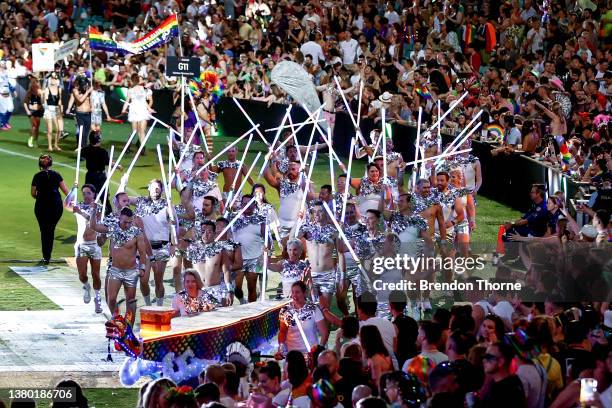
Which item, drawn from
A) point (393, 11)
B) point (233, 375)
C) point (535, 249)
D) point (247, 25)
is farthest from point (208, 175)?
point (247, 25)

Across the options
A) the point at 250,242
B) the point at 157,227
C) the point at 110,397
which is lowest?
the point at 110,397

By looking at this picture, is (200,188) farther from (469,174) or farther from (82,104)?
(82,104)

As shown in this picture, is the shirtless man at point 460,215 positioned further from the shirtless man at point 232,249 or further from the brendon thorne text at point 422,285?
the shirtless man at point 232,249

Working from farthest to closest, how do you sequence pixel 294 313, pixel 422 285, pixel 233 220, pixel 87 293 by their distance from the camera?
1. pixel 87 293
2. pixel 422 285
3. pixel 233 220
4. pixel 294 313

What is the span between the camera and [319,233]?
55.1 ft

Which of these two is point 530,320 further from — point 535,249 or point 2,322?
point 2,322

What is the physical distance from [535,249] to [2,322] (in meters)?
6.68

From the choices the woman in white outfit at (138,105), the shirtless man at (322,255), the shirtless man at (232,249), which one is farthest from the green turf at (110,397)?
the woman in white outfit at (138,105)

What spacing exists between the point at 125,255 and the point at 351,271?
2863mm

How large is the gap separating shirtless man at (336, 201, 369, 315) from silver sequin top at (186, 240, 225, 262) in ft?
5.20

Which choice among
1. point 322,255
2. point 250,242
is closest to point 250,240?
point 250,242

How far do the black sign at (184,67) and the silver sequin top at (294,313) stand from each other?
9.89m

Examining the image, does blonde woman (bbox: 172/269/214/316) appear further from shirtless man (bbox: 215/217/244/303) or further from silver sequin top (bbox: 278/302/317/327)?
shirtless man (bbox: 215/217/244/303)

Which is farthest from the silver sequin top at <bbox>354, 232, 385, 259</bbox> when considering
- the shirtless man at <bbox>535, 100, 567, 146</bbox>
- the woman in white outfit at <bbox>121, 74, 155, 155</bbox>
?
the woman in white outfit at <bbox>121, 74, 155, 155</bbox>
